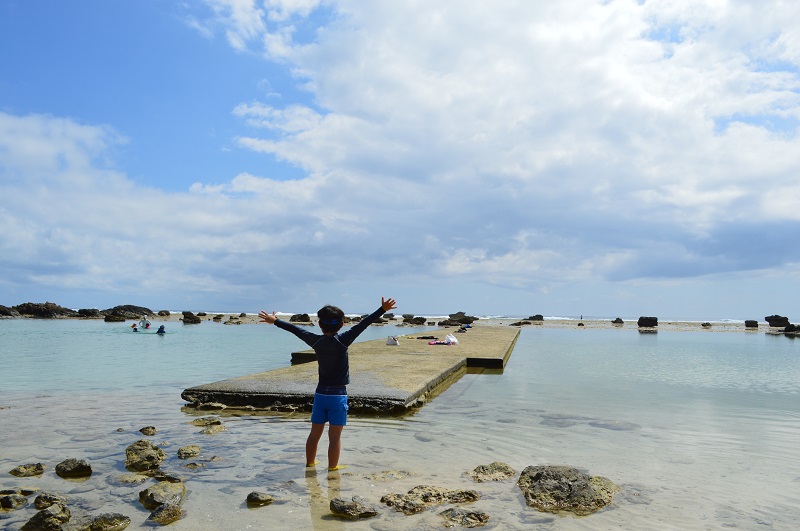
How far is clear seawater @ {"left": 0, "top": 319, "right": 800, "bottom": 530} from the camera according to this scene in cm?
492

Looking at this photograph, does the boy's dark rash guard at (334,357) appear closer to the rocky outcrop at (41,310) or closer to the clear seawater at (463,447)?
the clear seawater at (463,447)

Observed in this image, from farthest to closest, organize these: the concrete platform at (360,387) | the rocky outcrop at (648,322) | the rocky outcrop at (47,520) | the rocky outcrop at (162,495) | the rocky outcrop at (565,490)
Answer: the rocky outcrop at (648,322) < the concrete platform at (360,387) < the rocky outcrop at (565,490) < the rocky outcrop at (162,495) < the rocky outcrop at (47,520)

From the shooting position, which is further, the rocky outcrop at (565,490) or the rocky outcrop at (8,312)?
the rocky outcrop at (8,312)

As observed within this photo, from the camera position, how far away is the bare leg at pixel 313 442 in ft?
20.1

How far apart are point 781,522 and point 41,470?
7226 millimetres

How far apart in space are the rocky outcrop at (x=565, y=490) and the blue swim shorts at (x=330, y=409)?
195 cm

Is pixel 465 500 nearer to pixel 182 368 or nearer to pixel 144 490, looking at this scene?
pixel 144 490

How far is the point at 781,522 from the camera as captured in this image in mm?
4906

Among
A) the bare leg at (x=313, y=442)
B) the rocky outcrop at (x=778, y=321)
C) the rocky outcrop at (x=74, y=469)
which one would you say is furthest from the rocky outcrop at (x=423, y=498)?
→ the rocky outcrop at (x=778, y=321)

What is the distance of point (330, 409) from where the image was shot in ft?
19.9

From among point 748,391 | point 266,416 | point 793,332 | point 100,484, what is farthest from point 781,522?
point 793,332

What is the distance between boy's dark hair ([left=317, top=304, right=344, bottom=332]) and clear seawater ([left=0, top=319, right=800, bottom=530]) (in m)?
1.55

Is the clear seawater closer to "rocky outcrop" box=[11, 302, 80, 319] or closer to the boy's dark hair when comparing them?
the boy's dark hair

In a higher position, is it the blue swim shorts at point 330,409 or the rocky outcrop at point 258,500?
the blue swim shorts at point 330,409
